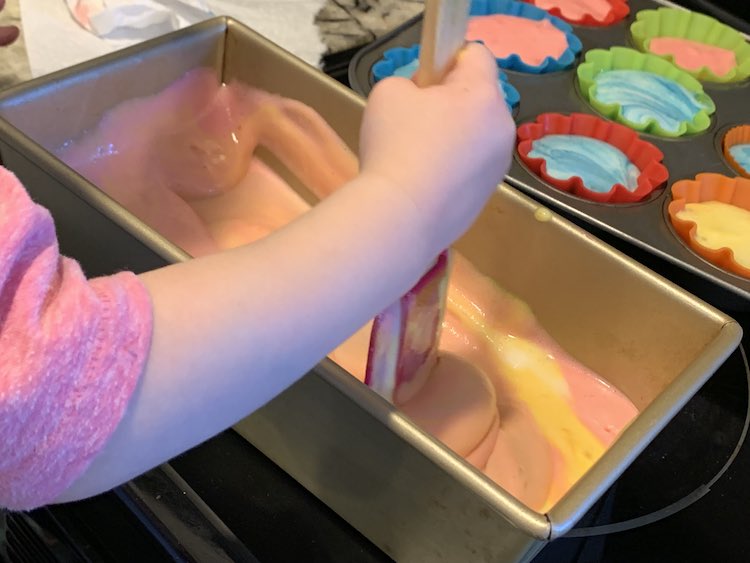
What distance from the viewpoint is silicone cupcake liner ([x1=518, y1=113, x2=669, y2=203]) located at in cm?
83

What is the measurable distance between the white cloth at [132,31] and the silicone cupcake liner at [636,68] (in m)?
0.33

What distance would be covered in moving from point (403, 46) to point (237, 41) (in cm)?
26

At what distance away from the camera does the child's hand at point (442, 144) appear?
420 mm

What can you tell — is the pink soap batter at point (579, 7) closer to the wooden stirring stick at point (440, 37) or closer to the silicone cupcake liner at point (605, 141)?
the silicone cupcake liner at point (605, 141)

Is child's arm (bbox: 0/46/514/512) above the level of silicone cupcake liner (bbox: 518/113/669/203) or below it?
above

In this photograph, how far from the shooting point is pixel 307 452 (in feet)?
1.79

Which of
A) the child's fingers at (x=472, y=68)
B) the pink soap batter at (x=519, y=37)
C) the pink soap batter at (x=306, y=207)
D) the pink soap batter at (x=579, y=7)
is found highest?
the child's fingers at (x=472, y=68)

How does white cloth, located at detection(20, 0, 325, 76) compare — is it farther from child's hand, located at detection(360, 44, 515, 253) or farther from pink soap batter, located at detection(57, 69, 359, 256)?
child's hand, located at detection(360, 44, 515, 253)

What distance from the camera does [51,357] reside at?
12.5 inches

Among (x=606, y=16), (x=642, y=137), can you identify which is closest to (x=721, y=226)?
(x=642, y=137)

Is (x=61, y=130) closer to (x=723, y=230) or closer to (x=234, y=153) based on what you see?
(x=234, y=153)

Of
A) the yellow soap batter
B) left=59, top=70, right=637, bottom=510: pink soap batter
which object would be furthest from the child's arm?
the yellow soap batter

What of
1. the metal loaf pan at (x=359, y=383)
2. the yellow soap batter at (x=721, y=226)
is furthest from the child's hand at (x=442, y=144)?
the yellow soap batter at (x=721, y=226)

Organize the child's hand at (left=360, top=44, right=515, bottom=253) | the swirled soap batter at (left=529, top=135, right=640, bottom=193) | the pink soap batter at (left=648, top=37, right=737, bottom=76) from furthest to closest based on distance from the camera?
the pink soap batter at (left=648, top=37, right=737, bottom=76)
the swirled soap batter at (left=529, top=135, right=640, bottom=193)
the child's hand at (left=360, top=44, right=515, bottom=253)
